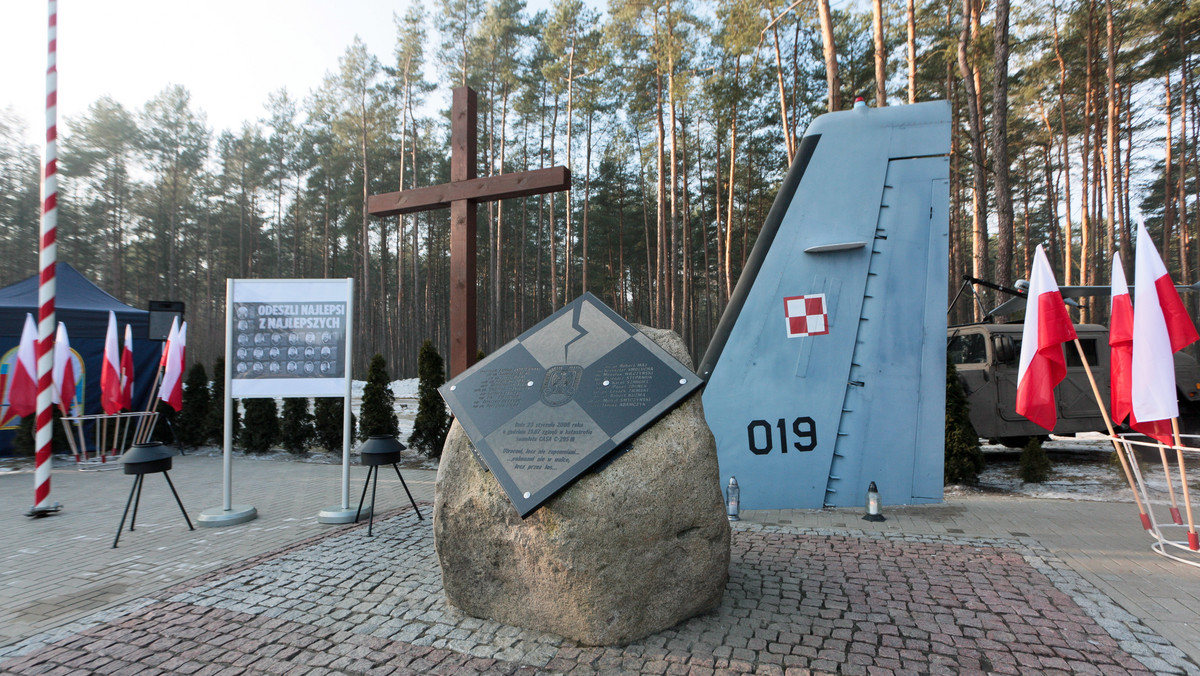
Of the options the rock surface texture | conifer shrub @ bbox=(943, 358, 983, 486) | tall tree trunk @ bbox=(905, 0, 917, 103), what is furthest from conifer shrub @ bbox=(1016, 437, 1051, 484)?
tall tree trunk @ bbox=(905, 0, 917, 103)

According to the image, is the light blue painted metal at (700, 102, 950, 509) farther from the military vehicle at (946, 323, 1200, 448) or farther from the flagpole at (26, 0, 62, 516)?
the flagpole at (26, 0, 62, 516)

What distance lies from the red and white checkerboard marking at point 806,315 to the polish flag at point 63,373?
1006 centimetres

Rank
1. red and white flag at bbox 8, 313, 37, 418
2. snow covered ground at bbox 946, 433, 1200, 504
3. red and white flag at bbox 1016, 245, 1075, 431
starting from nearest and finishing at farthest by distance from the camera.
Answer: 1. red and white flag at bbox 1016, 245, 1075, 431
2. snow covered ground at bbox 946, 433, 1200, 504
3. red and white flag at bbox 8, 313, 37, 418

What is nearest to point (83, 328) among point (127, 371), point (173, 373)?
point (127, 371)

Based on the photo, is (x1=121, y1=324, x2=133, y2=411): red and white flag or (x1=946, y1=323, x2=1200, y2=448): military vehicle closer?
(x1=946, y1=323, x2=1200, y2=448): military vehicle

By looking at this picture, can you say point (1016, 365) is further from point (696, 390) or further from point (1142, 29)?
point (1142, 29)

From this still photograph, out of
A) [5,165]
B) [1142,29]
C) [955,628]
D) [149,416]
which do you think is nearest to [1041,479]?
[955,628]

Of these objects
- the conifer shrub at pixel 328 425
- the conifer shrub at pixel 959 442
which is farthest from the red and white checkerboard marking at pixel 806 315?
the conifer shrub at pixel 328 425

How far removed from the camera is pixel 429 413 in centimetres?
938

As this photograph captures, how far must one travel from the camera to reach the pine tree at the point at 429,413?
367 inches

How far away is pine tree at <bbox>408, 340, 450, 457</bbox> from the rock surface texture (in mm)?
6602

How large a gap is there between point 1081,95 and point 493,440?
79.7 ft

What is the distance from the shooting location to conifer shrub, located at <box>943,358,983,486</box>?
6.46 m

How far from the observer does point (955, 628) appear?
2.68 meters
